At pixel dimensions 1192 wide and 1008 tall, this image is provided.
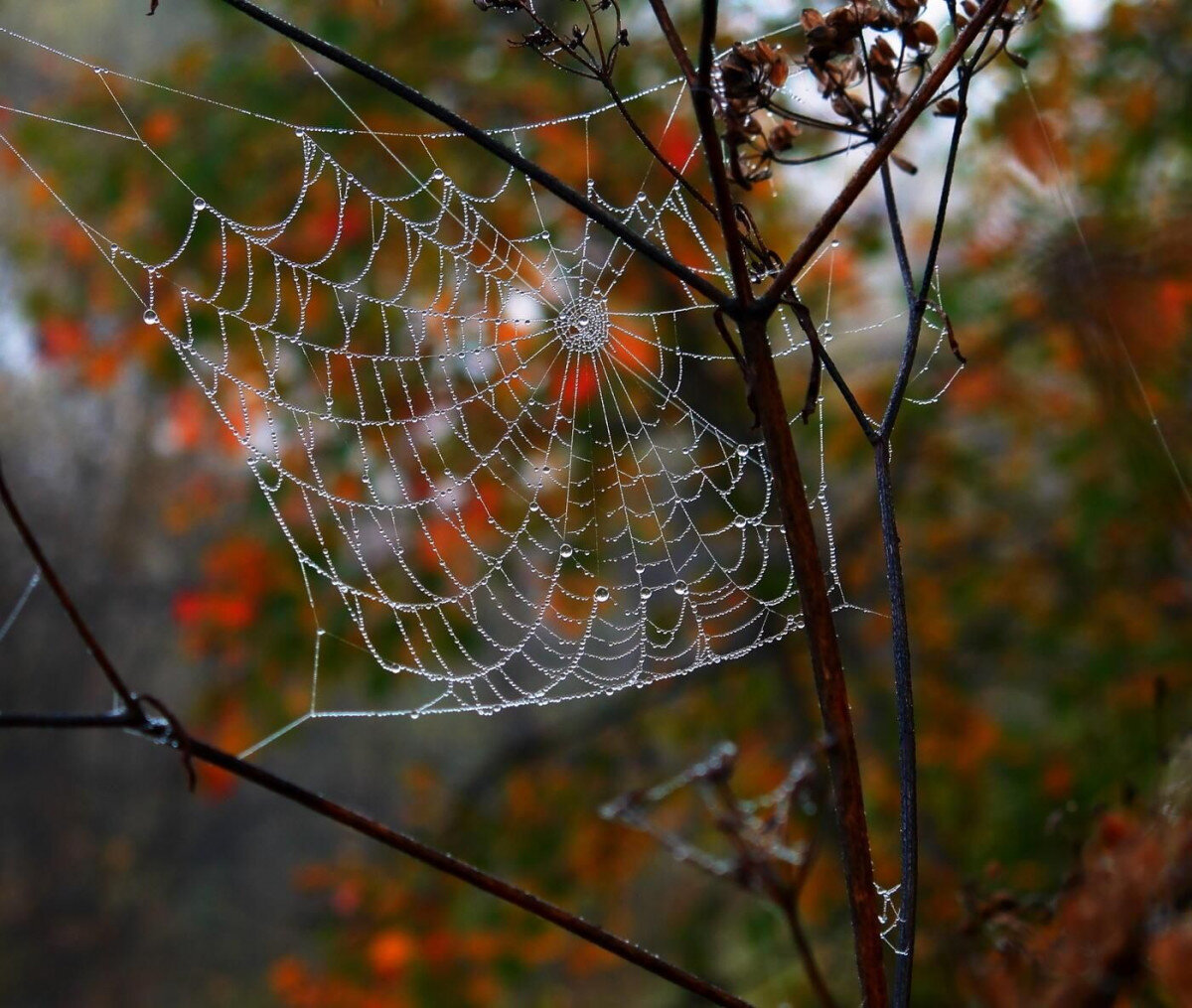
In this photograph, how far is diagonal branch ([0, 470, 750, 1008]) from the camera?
0.76 m

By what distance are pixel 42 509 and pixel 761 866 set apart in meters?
8.65

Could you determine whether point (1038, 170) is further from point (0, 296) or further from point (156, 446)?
point (156, 446)

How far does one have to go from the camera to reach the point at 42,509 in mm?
8859

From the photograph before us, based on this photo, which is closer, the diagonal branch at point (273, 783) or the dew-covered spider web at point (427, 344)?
the diagonal branch at point (273, 783)

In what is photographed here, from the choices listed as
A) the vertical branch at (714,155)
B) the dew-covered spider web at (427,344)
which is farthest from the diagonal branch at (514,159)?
the dew-covered spider web at (427,344)

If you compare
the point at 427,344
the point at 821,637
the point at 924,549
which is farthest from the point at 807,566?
the point at 924,549

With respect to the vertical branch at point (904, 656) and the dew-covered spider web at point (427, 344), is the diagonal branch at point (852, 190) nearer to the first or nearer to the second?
the vertical branch at point (904, 656)

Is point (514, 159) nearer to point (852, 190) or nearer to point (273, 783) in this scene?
point (852, 190)

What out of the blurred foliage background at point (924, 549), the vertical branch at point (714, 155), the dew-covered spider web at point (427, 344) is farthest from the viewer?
the dew-covered spider web at point (427, 344)

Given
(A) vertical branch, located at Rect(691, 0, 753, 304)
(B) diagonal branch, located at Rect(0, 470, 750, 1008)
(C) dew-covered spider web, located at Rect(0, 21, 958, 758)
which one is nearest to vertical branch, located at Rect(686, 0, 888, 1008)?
(A) vertical branch, located at Rect(691, 0, 753, 304)

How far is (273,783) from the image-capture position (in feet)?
2.61

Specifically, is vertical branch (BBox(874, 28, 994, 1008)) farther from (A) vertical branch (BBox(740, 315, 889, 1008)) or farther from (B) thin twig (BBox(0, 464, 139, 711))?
(B) thin twig (BBox(0, 464, 139, 711))

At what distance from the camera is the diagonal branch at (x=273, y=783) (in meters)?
0.76

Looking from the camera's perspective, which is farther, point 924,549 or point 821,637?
point 924,549
